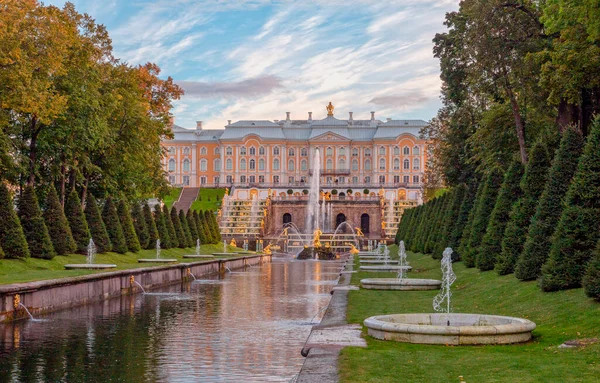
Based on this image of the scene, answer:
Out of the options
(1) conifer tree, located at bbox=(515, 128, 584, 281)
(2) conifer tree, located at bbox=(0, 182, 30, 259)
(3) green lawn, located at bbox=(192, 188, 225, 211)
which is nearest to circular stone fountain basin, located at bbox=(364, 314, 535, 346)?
(1) conifer tree, located at bbox=(515, 128, 584, 281)

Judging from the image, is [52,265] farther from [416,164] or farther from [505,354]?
[416,164]

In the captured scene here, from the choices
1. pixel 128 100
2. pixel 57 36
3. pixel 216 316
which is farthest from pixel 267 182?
pixel 216 316

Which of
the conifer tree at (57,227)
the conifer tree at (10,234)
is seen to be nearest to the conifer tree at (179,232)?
the conifer tree at (57,227)

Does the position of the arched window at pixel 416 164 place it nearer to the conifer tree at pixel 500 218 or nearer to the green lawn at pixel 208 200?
the green lawn at pixel 208 200

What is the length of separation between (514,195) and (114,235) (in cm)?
1651

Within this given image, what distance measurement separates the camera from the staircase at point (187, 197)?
93500mm

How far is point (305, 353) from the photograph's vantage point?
8086mm

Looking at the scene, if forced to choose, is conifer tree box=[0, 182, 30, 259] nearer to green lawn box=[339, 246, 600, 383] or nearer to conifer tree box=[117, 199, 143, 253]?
conifer tree box=[117, 199, 143, 253]

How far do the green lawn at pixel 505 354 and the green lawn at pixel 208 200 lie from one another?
2876 inches

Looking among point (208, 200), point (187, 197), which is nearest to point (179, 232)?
point (208, 200)

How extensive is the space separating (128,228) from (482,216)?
52.2 feet

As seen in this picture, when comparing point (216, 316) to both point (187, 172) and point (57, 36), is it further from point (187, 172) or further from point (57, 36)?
point (187, 172)

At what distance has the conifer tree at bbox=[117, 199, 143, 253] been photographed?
31303mm

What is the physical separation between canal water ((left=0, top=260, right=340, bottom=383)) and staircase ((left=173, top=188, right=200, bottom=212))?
7650cm
